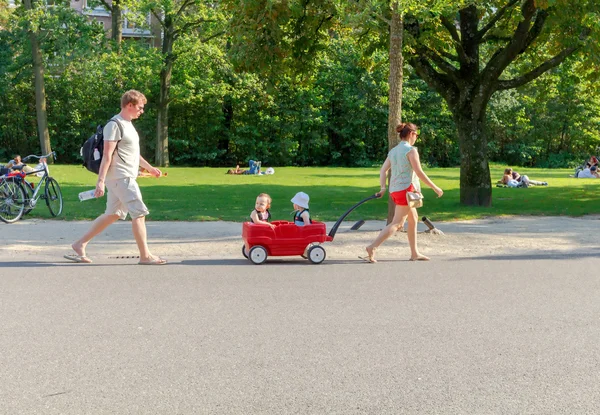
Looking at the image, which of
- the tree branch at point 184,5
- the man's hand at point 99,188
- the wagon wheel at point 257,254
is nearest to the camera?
the man's hand at point 99,188

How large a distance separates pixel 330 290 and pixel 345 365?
2583 millimetres

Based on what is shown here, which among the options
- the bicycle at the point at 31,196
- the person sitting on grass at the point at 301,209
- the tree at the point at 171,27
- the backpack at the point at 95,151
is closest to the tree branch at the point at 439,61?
the bicycle at the point at 31,196

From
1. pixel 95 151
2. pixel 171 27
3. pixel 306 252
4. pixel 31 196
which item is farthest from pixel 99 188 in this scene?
pixel 171 27

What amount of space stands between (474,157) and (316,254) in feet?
31.2

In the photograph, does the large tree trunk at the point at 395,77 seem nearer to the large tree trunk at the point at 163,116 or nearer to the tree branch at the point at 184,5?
the tree branch at the point at 184,5

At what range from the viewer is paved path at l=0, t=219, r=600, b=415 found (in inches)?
175

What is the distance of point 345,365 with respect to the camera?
506 centimetres

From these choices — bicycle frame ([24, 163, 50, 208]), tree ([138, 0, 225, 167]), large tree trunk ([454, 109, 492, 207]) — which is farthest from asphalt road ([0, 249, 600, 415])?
tree ([138, 0, 225, 167])

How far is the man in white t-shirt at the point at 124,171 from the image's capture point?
8.72m

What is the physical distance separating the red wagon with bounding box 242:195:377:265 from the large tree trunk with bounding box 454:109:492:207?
930cm

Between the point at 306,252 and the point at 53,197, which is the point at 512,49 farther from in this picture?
the point at 53,197

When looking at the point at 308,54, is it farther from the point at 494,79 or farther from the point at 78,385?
the point at 78,385

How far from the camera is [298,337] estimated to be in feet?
18.9

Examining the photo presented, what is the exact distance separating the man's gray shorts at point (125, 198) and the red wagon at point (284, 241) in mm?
1287
